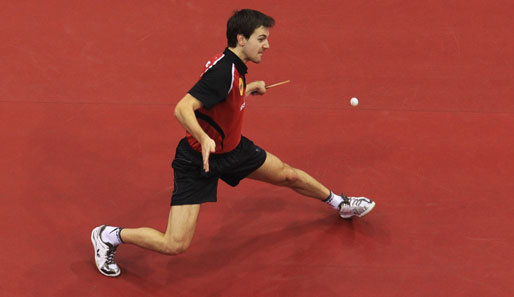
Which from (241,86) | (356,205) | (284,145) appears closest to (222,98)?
(241,86)

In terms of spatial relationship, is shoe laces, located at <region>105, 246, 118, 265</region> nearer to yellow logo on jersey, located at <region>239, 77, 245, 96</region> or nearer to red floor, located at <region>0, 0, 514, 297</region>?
red floor, located at <region>0, 0, 514, 297</region>

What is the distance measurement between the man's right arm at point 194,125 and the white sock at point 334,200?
1.31m

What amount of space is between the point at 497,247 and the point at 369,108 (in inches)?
Answer: 61.4

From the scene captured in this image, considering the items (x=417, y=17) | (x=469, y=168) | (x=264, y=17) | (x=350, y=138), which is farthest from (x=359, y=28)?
(x=264, y=17)

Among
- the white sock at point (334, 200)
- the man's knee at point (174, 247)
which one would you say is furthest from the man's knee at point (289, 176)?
the man's knee at point (174, 247)

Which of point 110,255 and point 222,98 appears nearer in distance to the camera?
point 222,98

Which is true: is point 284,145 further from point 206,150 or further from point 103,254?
point 206,150

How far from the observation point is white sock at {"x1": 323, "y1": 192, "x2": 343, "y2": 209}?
4396 mm

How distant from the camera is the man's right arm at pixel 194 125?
10.8ft

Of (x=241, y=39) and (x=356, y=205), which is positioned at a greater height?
(x=241, y=39)

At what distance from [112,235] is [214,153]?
0.83 metres

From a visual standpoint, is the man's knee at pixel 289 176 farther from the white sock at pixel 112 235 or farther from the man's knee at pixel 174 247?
the white sock at pixel 112 235

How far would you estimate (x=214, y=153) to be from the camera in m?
3.89

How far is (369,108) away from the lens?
5.30m
